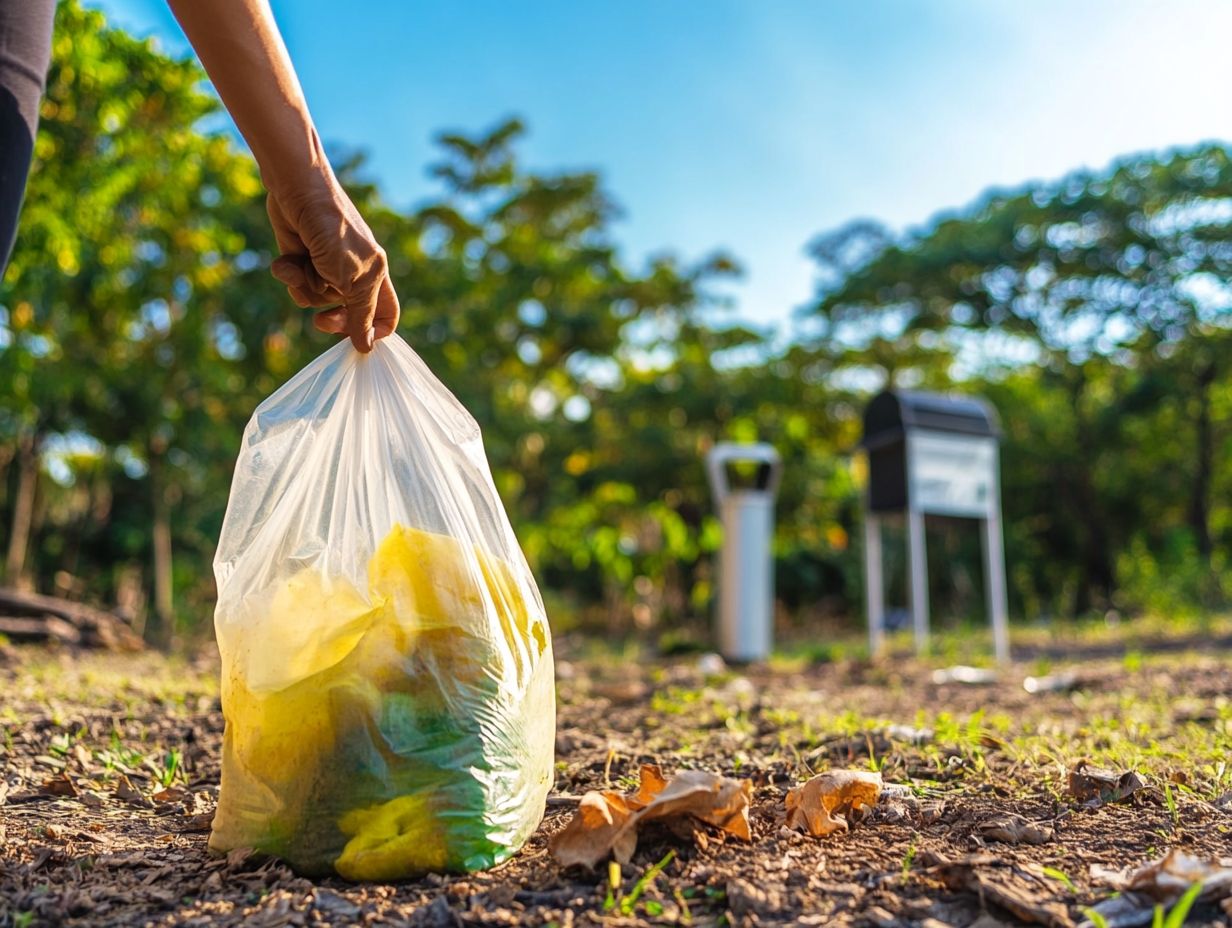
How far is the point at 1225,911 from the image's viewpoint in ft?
3.69

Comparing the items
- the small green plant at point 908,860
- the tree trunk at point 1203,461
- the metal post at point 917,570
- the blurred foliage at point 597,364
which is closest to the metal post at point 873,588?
the metal post at point 917,570

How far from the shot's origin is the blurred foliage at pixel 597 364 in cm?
642

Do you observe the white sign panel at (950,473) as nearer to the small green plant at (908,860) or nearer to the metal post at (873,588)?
the metal post at (873,588)

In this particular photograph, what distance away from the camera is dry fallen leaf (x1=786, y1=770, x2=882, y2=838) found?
1.49m

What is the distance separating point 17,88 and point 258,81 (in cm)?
45

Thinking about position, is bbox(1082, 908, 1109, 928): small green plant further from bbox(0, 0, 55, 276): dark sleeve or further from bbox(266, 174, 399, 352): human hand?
bbox(0, 0, 55, 276): dark sleeve

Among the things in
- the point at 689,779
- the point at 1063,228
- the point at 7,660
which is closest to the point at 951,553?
the point at 1063,228

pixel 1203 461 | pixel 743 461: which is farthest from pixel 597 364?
pixel 1203 461

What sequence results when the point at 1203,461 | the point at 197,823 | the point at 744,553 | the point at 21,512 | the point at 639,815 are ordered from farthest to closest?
1. the point at 1203,461
2. the point at 21,512
3. the point at 744,553
4. the point at 197,823
5. the point at 639,815

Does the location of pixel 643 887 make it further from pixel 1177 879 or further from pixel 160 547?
pixel 160 547

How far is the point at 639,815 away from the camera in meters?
1.30

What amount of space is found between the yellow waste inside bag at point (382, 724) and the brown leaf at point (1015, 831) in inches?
27.5

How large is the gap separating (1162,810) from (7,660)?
410 cm

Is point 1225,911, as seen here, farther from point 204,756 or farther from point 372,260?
point 204,756
